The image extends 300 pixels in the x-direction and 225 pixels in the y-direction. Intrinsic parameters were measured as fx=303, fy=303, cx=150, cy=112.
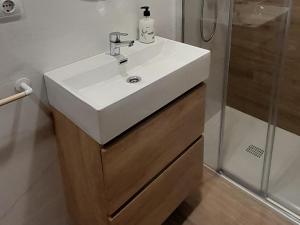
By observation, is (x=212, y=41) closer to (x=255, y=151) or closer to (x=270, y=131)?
(x=270, y=131)

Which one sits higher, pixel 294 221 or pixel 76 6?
pixel 76 6

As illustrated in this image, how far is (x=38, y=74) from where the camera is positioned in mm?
1208

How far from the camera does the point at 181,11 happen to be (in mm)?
1844

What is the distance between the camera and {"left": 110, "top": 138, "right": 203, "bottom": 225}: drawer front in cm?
127

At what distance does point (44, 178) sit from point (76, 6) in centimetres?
77

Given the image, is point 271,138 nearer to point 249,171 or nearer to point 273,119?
point 273,119

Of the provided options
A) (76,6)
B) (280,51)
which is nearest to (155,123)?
(76,6)

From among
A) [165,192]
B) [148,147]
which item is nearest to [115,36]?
[148,147]

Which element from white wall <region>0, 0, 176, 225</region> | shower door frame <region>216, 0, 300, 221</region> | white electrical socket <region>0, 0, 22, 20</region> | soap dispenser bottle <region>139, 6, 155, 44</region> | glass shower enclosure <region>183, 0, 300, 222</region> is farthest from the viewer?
glass shower enclosure <region>183, 0, 300, 222</region>

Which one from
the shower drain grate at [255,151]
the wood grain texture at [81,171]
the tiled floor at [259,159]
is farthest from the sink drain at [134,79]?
the shower drain grate at [255,151]

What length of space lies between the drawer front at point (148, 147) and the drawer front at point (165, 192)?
0.16ft

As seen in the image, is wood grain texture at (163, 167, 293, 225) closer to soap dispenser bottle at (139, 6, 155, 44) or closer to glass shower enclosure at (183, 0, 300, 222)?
glass shower enclosure at (183, 0, 300, 222)

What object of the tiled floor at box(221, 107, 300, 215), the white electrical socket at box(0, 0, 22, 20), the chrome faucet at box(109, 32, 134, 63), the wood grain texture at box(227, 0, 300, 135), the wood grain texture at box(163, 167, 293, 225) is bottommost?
the wood grain texture at box(163, 167, 293, 225)

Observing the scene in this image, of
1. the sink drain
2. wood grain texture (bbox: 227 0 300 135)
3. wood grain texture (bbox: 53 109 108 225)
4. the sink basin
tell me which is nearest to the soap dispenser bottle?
the sink basin
